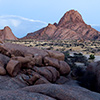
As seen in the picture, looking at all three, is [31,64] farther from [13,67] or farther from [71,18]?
[71,18]

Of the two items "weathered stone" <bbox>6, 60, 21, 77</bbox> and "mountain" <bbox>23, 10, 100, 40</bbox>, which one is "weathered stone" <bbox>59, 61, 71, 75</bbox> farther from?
"mountain" <bbox>23, 10, 100, 40</bbox>

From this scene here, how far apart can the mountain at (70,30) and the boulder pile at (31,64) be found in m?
86.4

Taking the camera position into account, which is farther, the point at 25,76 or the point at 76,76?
the point at 76,76

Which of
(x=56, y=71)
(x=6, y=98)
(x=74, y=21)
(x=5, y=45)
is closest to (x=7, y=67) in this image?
(x=5, y=45)

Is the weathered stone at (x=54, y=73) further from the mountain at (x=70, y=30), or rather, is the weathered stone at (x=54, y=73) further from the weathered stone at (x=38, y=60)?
the mountain at (x=70, y=30)

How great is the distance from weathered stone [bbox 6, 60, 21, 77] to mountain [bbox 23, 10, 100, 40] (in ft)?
295

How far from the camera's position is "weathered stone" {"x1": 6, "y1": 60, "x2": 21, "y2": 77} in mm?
11248

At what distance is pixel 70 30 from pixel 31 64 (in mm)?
94682

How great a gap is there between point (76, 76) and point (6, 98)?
12.3 meters

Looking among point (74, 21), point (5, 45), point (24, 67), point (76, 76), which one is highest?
point (74, 21)

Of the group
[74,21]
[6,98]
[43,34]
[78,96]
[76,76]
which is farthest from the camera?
[74,21]

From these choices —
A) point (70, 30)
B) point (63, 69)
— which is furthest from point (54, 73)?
point (70, 30)

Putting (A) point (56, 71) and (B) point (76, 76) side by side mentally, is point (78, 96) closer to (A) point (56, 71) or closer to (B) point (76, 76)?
(A) point (56, 71)

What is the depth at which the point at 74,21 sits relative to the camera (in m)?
116
